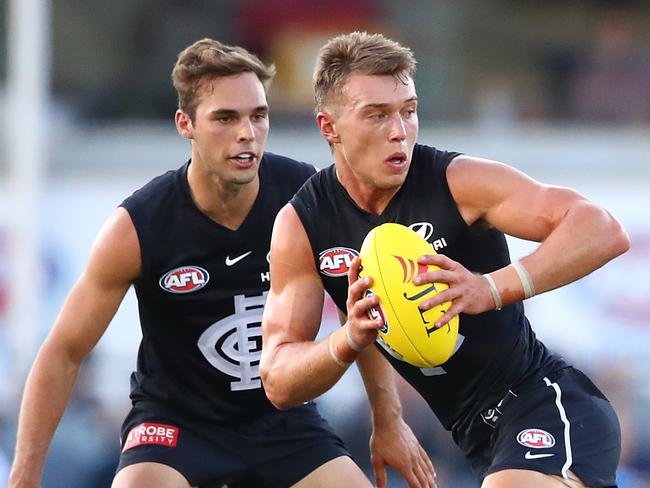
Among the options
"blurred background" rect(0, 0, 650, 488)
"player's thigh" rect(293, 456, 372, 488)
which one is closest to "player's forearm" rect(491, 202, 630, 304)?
"player's thigh" rect(293, 456, 372, 488)

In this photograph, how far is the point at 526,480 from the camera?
4836mm

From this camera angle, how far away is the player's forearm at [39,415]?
5938 mm

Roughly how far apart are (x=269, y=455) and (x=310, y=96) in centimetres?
841

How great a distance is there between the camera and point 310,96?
14047mm

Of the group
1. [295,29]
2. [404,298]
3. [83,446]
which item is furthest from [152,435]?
[295,29]

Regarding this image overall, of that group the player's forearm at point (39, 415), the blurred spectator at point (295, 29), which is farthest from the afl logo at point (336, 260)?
the blurred spectator at point (295, 29)

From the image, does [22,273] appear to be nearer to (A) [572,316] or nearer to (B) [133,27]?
(B) [133,27]

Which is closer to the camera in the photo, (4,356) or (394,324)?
(394,324)

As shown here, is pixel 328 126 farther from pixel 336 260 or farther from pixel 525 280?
pixel 525 280

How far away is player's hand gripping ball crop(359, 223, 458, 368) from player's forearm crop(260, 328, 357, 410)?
0.58ft

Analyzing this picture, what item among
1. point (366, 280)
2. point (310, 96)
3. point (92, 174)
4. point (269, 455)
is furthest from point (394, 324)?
point (310, 96)

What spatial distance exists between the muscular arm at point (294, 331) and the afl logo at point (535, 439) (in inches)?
30.2

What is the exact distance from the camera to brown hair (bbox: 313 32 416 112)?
16.8ft

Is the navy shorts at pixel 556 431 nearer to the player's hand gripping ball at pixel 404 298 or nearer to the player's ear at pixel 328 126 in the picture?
the player's hand gripping ball at pixel 404 298
